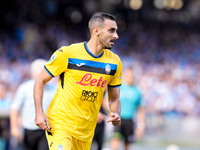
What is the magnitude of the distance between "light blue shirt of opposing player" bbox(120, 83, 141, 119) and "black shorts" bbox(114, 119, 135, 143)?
0.13m

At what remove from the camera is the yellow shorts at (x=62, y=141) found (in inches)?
174

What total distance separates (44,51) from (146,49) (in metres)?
7.10

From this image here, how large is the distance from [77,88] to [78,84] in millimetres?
47

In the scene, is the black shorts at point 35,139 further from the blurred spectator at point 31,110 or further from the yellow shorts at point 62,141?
the yellow shorts at point 62,141

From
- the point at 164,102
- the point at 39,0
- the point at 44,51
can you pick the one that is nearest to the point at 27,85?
the point at 164,102

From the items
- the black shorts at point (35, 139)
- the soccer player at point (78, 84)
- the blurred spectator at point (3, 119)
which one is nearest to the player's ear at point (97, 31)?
the soccer player at point (78, 84)

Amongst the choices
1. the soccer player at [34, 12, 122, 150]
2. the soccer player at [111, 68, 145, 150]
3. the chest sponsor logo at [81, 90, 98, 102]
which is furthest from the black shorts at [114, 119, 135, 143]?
the chest sponsor logo at [81, 90, 98, 102]

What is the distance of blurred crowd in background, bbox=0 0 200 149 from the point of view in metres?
16.2

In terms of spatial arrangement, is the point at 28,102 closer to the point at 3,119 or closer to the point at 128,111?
the point at 3,119

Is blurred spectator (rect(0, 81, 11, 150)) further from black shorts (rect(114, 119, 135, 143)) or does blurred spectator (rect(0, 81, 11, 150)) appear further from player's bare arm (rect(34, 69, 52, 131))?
player's bare arm (rect(34, 69, 52, 131))

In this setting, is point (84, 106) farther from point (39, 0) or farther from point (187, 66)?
point (39, 0)

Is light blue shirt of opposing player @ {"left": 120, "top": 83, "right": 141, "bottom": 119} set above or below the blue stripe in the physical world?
below

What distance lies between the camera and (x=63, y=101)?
15.2ft

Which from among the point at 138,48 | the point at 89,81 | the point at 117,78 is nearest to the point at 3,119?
the point at 117,78
